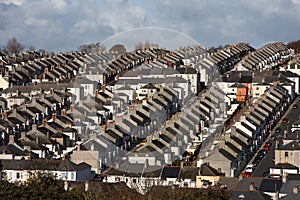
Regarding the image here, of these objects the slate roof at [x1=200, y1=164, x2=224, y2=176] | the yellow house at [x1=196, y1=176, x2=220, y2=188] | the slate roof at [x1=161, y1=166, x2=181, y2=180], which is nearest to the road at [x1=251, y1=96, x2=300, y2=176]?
the slate roof at [x1=200, y1=164, x2=224, y2=176]

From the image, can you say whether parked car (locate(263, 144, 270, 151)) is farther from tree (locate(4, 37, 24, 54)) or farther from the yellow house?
tree (locate(4, 37, 24, 54))

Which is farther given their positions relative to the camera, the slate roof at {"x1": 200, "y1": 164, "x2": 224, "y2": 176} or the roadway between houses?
the roadway between houses

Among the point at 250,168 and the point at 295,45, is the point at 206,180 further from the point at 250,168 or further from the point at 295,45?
the point at 295,45

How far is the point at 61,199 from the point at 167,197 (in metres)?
2.26

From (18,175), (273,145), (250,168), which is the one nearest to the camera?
(18,175)

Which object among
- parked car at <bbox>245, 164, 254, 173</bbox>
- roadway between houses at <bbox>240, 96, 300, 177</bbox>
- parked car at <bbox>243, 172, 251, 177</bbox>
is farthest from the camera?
parked car at <bbox>245, 164, 254, 173</bbox>

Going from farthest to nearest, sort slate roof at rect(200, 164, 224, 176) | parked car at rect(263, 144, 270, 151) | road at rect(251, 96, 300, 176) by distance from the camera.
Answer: parked car at rect(263, 144, 270, 151) → road at rect(251, 96, 300, 176) → slate roof at rect(200, 164, 224, 176)

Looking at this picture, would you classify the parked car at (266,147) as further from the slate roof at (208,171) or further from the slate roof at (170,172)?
the slate roof at (170,172)

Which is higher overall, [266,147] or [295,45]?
[295,45]

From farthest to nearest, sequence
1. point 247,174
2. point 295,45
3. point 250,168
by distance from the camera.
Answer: point 295,45 → point 250,168 → point 247,174

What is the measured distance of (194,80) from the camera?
130 feet

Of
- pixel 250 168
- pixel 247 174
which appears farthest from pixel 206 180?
pixel 250 168

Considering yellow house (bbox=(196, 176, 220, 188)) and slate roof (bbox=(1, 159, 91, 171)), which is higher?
slate roof (bbox=(1, 159, 91, 171))

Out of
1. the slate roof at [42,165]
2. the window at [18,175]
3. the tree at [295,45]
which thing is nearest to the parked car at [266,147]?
the slate roof at [42,165]
